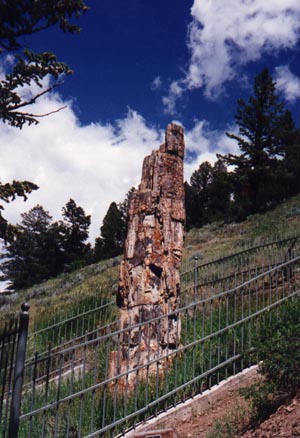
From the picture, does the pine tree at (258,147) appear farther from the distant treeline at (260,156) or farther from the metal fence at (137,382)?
the metal fence at (137,382)

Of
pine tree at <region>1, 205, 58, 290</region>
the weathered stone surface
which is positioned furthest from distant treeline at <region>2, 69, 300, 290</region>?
the weathered stone surface

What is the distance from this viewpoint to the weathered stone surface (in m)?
6.36

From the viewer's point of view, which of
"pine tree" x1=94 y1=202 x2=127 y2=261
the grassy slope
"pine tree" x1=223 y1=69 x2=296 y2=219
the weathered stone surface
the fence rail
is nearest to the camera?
the fence rail

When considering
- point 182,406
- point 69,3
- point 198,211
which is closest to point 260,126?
point 198,211

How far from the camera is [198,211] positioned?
5822 centimetres

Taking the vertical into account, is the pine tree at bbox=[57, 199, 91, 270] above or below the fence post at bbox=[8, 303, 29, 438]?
Result: above

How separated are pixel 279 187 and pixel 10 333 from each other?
126 ft

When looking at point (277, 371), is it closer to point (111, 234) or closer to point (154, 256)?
point (154, 256)

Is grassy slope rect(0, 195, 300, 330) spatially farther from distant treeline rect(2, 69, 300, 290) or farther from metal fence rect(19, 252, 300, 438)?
metal fence rect(19, 252, 300, 438)

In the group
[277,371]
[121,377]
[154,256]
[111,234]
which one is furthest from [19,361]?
[111,234]

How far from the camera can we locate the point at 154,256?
689 cm

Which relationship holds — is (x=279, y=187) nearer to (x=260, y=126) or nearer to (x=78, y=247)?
(x=260, y=126)

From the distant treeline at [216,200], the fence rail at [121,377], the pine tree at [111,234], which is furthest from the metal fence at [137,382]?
the pine tree at [111,234]

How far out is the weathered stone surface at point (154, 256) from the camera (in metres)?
6.36
